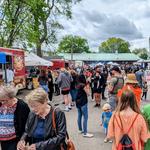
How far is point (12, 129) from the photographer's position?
16.0 ft

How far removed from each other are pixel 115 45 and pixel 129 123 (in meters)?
148

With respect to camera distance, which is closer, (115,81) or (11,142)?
(11,142)

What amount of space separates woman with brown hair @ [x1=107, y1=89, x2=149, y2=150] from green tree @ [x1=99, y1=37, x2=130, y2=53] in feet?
478

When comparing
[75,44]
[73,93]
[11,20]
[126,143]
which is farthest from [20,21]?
[75,44]

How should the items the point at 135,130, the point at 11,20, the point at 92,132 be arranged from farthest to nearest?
the point at 11,20
the point at 92,132
the point at 135,130

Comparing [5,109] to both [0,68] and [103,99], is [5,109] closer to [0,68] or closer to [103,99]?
[103,99]

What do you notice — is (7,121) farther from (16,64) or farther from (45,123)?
(16,64)

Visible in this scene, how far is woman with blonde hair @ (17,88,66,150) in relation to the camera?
4.11 meters

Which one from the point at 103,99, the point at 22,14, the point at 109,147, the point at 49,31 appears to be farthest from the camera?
the point at 49,31

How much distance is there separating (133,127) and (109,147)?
12.8 feet

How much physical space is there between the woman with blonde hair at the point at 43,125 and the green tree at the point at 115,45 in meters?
146

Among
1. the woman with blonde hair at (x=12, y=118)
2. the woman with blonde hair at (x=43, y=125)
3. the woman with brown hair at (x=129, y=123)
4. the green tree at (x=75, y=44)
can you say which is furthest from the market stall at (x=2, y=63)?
the green tree at (x=75, y=44)

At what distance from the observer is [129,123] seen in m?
4.53

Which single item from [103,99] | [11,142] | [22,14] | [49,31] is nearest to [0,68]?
[103,99]
